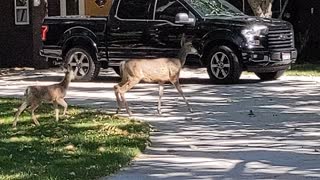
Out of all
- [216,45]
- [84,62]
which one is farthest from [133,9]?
[216,45]

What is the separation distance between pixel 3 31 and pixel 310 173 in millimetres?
18357

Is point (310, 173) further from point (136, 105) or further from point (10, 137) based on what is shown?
point (136, 105)

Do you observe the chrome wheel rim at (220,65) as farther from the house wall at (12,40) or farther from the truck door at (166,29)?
the house wall at (12,40)

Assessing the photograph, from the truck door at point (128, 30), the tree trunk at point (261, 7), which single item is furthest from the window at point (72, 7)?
the truck door at point (128, 30)

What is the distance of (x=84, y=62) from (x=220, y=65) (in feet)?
10.9

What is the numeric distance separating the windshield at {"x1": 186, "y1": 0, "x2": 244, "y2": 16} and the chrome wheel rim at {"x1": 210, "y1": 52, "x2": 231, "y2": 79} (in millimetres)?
1034

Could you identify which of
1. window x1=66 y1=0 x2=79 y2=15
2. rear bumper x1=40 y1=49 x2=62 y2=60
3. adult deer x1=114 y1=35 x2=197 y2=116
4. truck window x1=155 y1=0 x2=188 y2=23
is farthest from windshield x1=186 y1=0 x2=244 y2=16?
window x1=66 y1=0 x2=79 y2=15

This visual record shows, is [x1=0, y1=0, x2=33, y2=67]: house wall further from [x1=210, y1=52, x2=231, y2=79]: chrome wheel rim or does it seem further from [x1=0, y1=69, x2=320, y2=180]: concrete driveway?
[x1=210, y1=52, x2=231, y2=79]: chrome wheel rim

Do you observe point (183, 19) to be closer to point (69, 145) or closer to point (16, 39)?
point (69, 145)

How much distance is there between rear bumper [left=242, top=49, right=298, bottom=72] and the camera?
16547 millimetres

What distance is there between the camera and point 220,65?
16891mm

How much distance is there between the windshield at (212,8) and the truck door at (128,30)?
1023 millimetres

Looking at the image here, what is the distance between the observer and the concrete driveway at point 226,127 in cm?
819

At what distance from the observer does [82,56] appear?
18.2m
